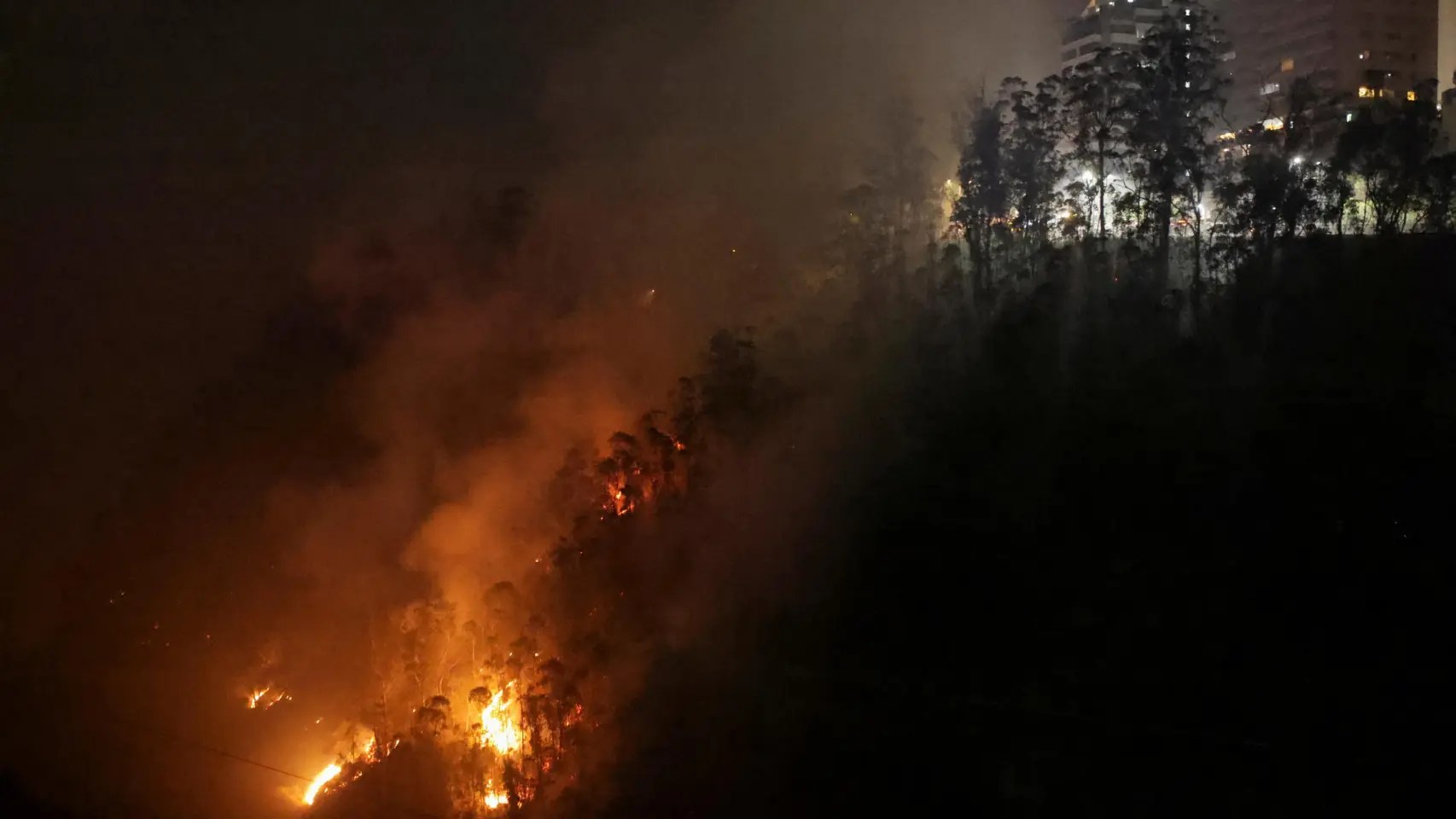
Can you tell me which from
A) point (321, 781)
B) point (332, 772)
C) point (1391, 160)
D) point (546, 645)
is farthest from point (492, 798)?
point (1391, 160)

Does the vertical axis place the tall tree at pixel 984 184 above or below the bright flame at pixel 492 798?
above

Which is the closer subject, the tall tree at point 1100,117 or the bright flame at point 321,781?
the bright flame at point 321,781

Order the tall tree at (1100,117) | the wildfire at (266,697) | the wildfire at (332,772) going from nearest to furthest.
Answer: the wildfire at (332,772), the tall tree at (1100,117), the wildfire at (266,697)

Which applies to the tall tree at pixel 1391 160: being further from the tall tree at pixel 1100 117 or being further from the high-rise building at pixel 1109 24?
Result: the high-rise building at pixel 1109 24

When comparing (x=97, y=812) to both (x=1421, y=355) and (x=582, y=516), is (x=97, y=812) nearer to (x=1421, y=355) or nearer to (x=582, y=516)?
(x=582, y=516)

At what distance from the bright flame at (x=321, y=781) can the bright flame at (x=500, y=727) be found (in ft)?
8.15

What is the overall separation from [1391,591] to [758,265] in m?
8.60

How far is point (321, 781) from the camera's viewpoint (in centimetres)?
1284

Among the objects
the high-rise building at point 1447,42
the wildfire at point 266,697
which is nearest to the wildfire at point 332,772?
the wildfire at point 266,697

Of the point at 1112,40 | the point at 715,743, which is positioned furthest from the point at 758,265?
the point at 1112,40

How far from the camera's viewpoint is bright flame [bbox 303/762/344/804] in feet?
39.4

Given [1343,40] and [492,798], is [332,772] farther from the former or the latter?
[1343,40]

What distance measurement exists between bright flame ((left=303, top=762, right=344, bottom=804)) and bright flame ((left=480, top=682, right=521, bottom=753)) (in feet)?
8.15

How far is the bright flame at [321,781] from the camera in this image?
1200cm
